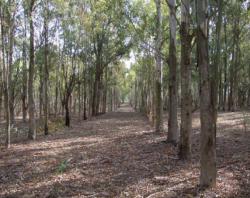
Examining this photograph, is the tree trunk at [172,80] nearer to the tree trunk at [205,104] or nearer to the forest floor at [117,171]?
the forest floor at [117,171]

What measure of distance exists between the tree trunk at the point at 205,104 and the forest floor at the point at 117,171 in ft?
1.40

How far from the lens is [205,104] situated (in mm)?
6605

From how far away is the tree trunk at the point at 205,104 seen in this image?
6.53 m

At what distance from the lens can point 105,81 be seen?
4428 centimetres

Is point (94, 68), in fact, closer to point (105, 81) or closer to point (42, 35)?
point (105, 81)

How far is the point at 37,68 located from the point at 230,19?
18.3 metres

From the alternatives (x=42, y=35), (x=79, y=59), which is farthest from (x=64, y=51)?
(x=42, y=35)

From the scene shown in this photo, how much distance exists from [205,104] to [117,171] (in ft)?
10.6

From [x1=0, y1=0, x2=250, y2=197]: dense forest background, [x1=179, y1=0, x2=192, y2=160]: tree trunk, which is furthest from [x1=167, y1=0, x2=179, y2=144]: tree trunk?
[x1=179, y1=0, x2=192, y2=160]: tree trunk

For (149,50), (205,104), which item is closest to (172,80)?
(149,50)

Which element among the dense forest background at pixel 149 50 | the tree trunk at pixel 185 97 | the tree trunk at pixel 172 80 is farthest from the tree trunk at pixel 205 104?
the tree trunk at pixel 172 80

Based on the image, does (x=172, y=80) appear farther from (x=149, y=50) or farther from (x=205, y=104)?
(x=205, y=104)

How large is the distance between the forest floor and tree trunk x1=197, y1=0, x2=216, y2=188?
16.7 inches

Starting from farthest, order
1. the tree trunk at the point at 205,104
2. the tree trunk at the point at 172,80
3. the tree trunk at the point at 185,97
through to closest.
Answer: the tree trunk at the point at 172,80, the tree trunk at the point at 185,97, the tree trunk at the point at 205,104
